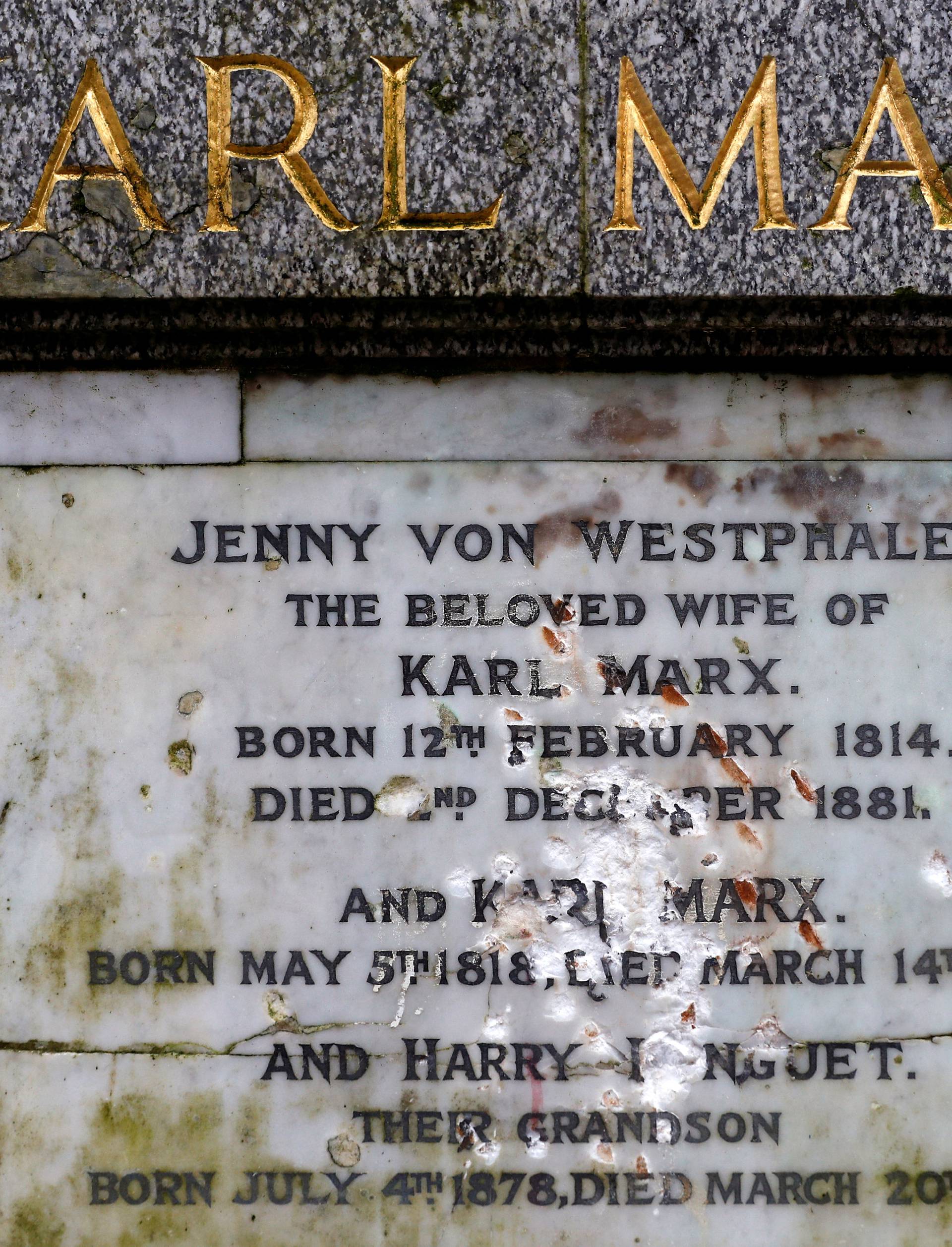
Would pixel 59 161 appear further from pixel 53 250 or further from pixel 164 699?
pixel 164 699

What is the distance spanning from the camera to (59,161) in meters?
1.91

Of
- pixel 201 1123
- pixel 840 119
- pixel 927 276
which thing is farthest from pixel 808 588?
pixel 201 1123

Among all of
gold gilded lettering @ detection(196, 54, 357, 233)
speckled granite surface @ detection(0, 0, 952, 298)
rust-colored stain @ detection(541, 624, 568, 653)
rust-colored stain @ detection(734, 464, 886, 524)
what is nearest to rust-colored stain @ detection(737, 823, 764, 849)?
rust-colored stain @ detection(541, 624, 568, 653)

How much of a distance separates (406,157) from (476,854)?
147 centimetres

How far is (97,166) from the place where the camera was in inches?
75.2

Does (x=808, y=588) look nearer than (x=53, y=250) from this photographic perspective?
No

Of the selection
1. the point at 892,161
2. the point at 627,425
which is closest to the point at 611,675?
Result: the point at 627,425

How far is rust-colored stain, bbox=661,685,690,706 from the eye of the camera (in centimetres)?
211

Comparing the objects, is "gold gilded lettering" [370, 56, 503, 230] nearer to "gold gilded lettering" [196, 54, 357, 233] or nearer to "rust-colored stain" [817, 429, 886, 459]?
"gold gilded lettering" [196, 54, 357, 233]

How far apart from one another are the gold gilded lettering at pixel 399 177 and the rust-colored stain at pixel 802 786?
4.35ft

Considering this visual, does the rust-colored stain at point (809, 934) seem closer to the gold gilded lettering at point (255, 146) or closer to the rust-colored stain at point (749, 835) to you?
the rust-colored stain at point (749, 835)

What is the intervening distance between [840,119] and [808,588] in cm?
95

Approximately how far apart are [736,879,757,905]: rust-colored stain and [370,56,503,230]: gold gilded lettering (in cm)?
149

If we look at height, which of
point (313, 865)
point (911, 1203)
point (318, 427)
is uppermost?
point (318, 427)
